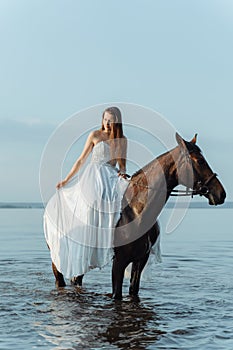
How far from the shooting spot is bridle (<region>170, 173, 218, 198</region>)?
29.0 ft

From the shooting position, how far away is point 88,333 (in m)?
7.77

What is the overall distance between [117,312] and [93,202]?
1.55 metres

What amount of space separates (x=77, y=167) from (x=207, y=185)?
2.04 metres

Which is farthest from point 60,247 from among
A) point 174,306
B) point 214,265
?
point 214,265

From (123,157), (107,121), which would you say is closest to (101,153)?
(123,157)

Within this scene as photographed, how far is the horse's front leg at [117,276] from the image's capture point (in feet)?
30.1

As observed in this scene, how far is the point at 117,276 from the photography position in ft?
30.4

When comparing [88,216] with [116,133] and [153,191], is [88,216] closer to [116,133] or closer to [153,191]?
[153,191]

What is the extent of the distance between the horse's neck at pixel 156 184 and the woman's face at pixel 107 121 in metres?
0.89

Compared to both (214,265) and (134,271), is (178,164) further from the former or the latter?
(214,265)

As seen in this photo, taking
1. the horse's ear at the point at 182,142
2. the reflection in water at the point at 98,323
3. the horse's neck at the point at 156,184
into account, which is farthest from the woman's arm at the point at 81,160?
the reflection in water at the point at 98,323

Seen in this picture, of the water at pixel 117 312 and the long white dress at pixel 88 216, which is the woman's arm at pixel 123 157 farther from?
the water at pixel 117 312

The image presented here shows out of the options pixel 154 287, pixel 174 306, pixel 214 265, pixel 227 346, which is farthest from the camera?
pixel 214 265

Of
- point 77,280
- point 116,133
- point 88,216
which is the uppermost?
point 116,133
